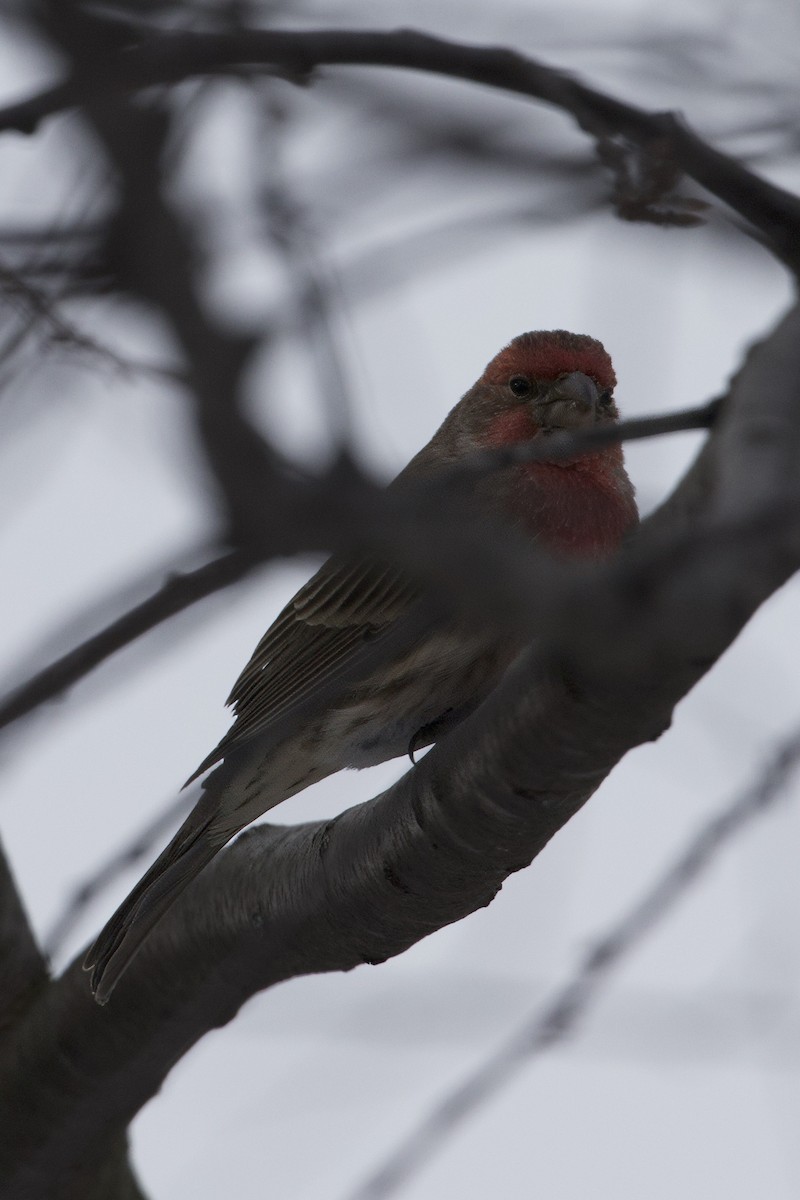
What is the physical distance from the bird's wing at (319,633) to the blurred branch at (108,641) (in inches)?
115

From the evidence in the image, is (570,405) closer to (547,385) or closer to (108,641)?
(547,385)

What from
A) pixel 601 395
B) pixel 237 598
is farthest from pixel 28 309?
pixel 601 395

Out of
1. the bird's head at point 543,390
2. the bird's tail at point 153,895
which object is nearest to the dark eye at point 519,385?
the bird's head at point 543,390

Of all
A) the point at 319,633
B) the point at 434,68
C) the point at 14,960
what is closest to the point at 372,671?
the point at 319,633

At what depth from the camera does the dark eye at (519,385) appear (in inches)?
234

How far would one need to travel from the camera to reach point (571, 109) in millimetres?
2764

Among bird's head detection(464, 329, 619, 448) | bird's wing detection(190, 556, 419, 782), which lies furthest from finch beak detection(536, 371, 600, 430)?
bird's wing detection(190, 556, 419, 782)

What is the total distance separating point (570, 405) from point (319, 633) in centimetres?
124

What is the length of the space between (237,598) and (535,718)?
0.81m

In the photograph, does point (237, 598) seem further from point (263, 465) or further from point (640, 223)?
point (640, 223)

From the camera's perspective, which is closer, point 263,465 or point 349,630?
point 263,465

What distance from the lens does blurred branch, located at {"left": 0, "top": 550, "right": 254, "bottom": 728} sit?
72.2 inches

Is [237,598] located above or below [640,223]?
below

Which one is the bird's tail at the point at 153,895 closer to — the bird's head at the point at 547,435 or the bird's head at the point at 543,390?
the bird's head at the point at 547,435
